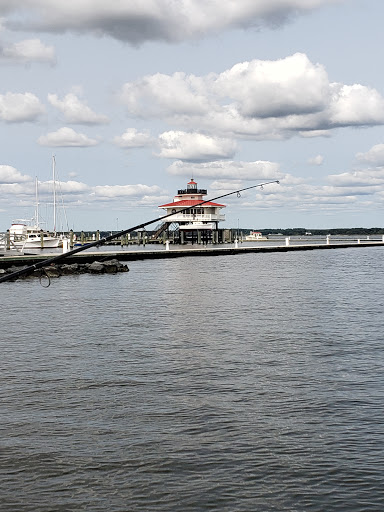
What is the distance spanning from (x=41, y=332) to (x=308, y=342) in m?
8.55

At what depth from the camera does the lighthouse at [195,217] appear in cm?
11494

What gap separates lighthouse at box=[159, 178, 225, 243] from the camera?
114938mm

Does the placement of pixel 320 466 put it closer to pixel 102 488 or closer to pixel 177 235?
pixel 102 488

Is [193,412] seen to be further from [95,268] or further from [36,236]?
[36,236]

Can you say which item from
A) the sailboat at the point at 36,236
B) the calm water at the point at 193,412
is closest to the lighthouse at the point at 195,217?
the sailboat at the point at 36,236

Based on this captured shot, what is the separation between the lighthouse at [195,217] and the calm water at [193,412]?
90801 mm

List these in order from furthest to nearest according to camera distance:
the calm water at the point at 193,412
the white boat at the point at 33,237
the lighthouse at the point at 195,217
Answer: the lighthouse at the point at 195,217
the white boat at the point at 33,237
the calm water at the point at 193,412

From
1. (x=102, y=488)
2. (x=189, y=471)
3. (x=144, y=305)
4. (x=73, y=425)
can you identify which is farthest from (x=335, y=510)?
(x=144, y=305)

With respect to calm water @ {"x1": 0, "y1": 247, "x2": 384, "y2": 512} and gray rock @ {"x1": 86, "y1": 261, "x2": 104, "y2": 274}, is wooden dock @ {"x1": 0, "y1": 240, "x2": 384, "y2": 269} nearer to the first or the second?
gray rock @ {"x1": 86, "y1": 261, "x2": 104, "y2": 274}

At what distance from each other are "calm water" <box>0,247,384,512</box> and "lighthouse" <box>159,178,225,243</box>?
90801 millimetres

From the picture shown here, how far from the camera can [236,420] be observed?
35.1ft

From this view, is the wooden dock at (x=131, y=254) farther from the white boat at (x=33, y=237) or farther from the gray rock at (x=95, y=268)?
the white boat at (x=33, y=237)

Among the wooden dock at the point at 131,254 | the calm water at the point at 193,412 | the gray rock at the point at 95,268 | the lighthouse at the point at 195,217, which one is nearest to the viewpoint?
the calm water at the point at 193,412

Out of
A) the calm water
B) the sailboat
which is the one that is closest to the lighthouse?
the sailboat
